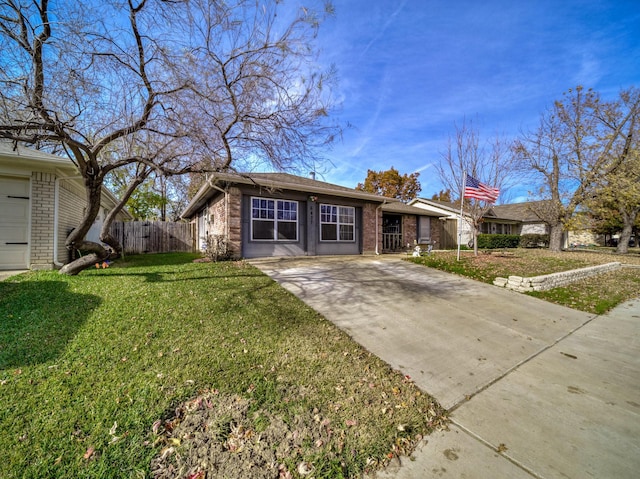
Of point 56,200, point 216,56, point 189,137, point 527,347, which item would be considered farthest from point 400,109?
point 56,200

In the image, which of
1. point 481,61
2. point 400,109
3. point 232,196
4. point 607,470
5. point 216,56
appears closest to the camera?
point 607,470

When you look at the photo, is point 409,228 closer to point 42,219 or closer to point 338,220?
point 338,220

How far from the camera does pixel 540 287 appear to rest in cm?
689

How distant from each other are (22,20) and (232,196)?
557 cm

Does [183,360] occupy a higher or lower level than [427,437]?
higher

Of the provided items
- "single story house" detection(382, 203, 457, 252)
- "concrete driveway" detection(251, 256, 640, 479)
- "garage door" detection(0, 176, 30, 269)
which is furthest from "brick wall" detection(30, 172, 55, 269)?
"single story house" detection(382, 203, 457, 252)

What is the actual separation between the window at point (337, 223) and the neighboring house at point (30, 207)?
8.26 meters

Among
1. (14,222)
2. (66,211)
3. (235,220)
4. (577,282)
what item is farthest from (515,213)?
(14,222)

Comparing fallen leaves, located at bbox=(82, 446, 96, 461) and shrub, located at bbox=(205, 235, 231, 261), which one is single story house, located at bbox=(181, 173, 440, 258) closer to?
shrub, located at bbox=(205, 235, 231, 261)

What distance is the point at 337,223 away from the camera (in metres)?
11.9

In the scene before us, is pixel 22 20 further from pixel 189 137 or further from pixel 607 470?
pixel 607 470

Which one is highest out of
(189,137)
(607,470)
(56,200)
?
(189,137)

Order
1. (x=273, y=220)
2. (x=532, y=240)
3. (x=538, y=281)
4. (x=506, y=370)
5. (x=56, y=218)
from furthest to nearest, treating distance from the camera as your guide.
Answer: (x=532, y=240) → (x=273, y=220) → (x=56, y=218) → (x=538, y=281) → (x=506, y=370)

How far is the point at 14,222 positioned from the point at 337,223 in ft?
33.3
